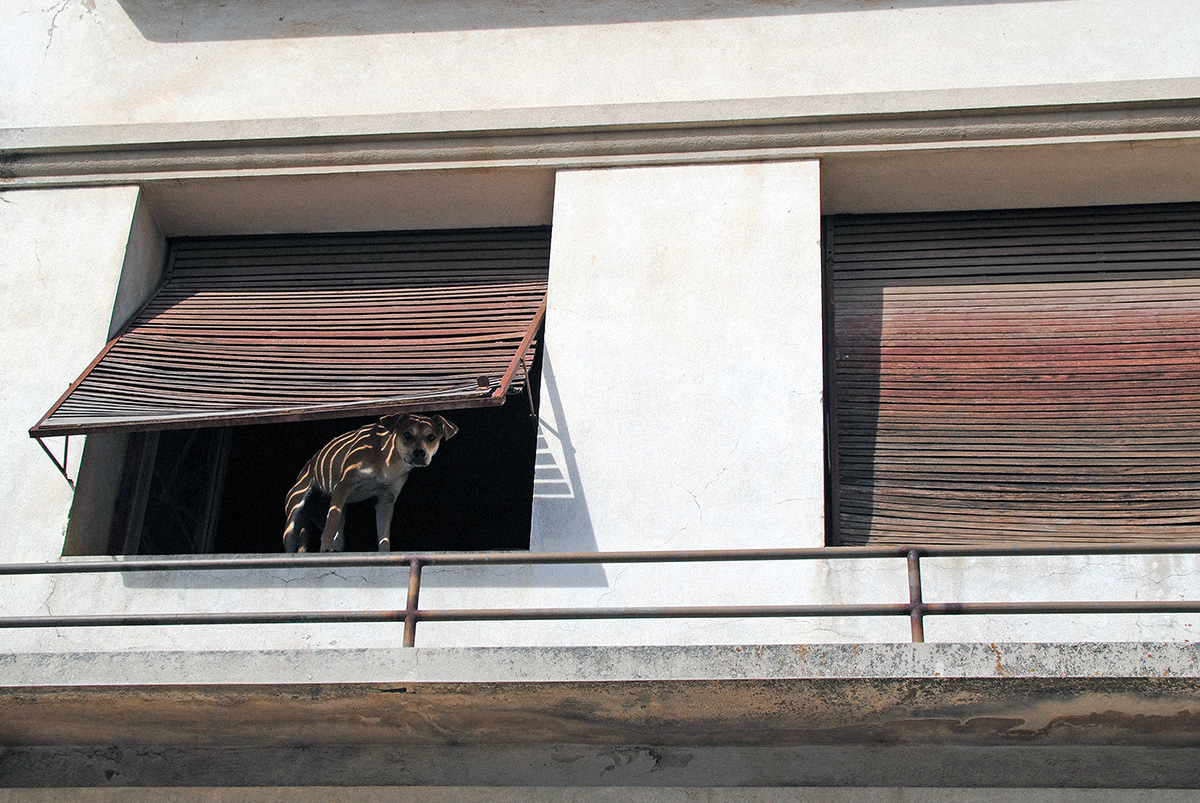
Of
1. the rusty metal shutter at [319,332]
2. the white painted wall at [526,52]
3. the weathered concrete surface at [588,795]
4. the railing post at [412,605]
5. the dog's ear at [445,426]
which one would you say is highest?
the white painted wall at [526,52]

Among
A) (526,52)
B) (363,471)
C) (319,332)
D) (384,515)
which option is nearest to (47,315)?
(319,332)

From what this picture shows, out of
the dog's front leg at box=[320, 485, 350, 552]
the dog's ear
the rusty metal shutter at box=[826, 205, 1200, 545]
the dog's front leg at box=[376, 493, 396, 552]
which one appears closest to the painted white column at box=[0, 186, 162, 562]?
the dog's front leg at box=[320, 485, 350, 552]

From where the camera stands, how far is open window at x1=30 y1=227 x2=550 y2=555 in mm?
8242

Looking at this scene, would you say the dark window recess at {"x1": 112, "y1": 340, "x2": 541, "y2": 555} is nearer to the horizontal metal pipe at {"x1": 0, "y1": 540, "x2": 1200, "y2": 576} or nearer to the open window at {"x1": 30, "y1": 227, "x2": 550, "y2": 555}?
the open window at {"x1": 30, "y1": 227, "x2": 550, "y2": 555}

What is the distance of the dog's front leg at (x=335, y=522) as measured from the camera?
8.30 m

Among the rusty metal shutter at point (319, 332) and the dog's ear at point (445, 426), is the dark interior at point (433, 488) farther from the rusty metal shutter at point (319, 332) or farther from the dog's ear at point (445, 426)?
the dog's ear at point (445, 426)

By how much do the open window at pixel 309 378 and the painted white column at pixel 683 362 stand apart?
1.56 feet

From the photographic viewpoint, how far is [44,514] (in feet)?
27.3

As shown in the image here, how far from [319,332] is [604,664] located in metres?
3.95

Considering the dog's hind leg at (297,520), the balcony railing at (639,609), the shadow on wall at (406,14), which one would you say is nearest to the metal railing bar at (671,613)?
the balcony railing at (639,609)

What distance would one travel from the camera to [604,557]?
22.5 ft

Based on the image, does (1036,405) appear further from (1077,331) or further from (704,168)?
(704,168)

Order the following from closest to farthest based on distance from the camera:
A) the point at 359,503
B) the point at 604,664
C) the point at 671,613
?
1. the point at 604,664
2. the point at 671,613
3. the point at 359,503

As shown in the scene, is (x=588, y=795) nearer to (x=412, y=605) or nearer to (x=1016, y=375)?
(x=412, y=605)
